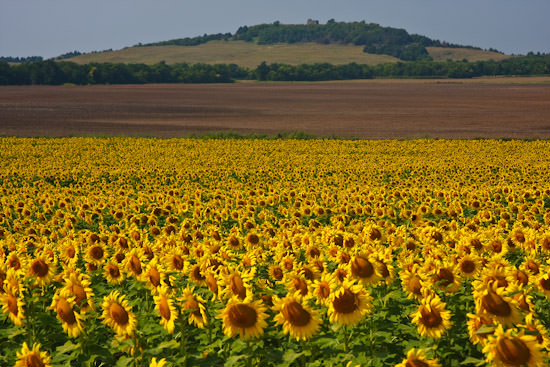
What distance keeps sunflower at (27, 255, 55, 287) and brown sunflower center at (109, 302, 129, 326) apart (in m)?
1.75

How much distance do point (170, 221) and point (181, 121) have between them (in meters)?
53.3

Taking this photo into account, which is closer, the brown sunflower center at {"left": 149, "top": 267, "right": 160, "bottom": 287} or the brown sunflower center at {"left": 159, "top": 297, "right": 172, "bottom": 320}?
the brown sunflower center at {"left": 159, "top": 297, "right": 172, "bottom": 320}

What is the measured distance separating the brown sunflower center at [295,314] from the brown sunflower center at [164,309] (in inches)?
37.5

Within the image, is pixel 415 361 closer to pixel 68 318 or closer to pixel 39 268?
pixel 68 318

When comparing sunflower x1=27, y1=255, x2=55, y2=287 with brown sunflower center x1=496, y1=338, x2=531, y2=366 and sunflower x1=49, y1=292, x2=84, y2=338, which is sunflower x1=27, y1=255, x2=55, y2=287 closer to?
sunflower x1=49, y1=292, x2=84, y2=338

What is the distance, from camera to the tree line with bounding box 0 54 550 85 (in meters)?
144

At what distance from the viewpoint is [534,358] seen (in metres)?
3.16

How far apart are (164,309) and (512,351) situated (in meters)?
2.53

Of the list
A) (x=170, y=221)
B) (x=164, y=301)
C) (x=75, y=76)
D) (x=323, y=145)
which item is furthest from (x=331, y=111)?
(x=75, y=76)

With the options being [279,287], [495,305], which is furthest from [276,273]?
[495,305]

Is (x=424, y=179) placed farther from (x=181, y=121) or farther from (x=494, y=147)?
(x=181, y=121)

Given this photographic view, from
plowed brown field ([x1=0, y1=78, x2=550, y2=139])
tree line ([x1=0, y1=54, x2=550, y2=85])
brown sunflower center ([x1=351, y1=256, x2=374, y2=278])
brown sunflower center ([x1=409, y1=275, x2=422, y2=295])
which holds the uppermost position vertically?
tree line ([x1=0, y1=54, x2=550, y2=85])

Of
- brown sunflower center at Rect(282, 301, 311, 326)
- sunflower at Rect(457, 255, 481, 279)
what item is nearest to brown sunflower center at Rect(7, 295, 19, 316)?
brown sunflower center at Rect(282, 301, 311, 326)

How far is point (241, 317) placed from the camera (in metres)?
3.83
